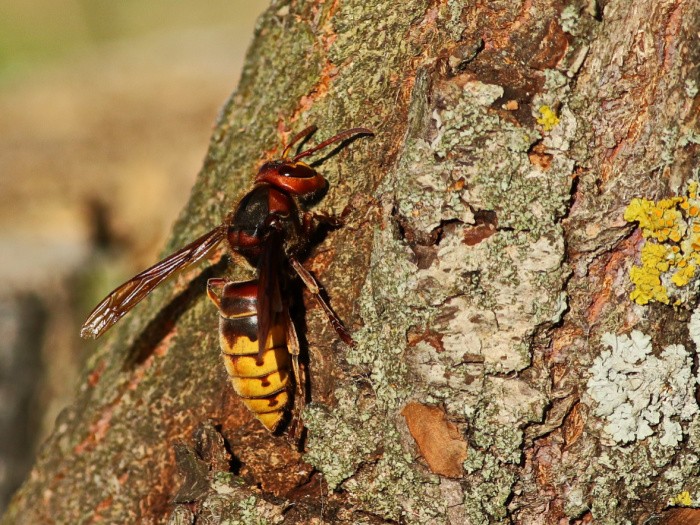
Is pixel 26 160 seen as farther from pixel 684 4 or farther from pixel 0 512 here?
pixel 684 4

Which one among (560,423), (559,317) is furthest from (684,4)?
(560,423)

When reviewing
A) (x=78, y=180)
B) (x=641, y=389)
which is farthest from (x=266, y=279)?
(x=78, y=180)

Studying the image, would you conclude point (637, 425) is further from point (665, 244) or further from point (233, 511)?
point (233, 511)

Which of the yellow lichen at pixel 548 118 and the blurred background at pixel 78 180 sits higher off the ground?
the yellow lichen at pixel 548 118

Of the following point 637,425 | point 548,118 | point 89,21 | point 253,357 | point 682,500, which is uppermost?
point 89,21

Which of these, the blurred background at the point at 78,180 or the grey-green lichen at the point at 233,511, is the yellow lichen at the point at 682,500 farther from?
the blurred background at the point at 78,180

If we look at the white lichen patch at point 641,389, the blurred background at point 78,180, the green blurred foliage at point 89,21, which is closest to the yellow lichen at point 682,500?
the white lichen patch at point 641,389

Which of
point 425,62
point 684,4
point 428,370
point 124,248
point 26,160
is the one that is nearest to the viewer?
point 684,4
